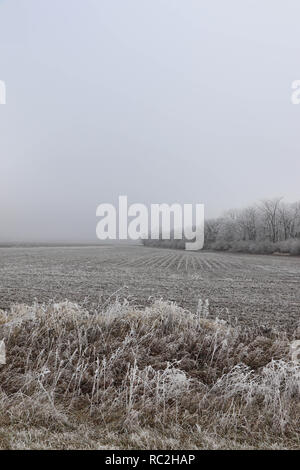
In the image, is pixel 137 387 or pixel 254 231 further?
pixel 254 231

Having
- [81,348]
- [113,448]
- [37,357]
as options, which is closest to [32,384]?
[37,357]

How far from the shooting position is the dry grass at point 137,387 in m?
2.98

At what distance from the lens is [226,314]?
11.2 m

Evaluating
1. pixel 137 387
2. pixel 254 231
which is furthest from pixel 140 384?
pixel 254 231

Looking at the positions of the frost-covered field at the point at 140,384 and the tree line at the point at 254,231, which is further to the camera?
the tree line at the point at 254,231

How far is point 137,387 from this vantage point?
3.73 metres

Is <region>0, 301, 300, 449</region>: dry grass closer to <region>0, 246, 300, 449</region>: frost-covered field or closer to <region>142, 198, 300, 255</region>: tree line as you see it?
<region>0, 246, 300, 449</region>: frost-covered field

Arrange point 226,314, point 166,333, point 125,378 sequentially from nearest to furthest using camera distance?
1. point 125,378
2. point 166,333
3. point 226,314

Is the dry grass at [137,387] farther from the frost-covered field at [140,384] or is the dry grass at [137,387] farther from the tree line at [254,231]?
the tree line at [254,231]

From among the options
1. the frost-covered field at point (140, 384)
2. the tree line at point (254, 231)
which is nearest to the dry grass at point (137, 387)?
the frost-covered field at point (140, 384)

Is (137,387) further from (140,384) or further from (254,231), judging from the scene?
(254,231)

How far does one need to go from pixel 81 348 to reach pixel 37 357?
75 cm

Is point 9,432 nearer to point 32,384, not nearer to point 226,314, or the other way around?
point 32,384

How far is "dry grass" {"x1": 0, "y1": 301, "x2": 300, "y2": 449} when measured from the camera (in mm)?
2984
